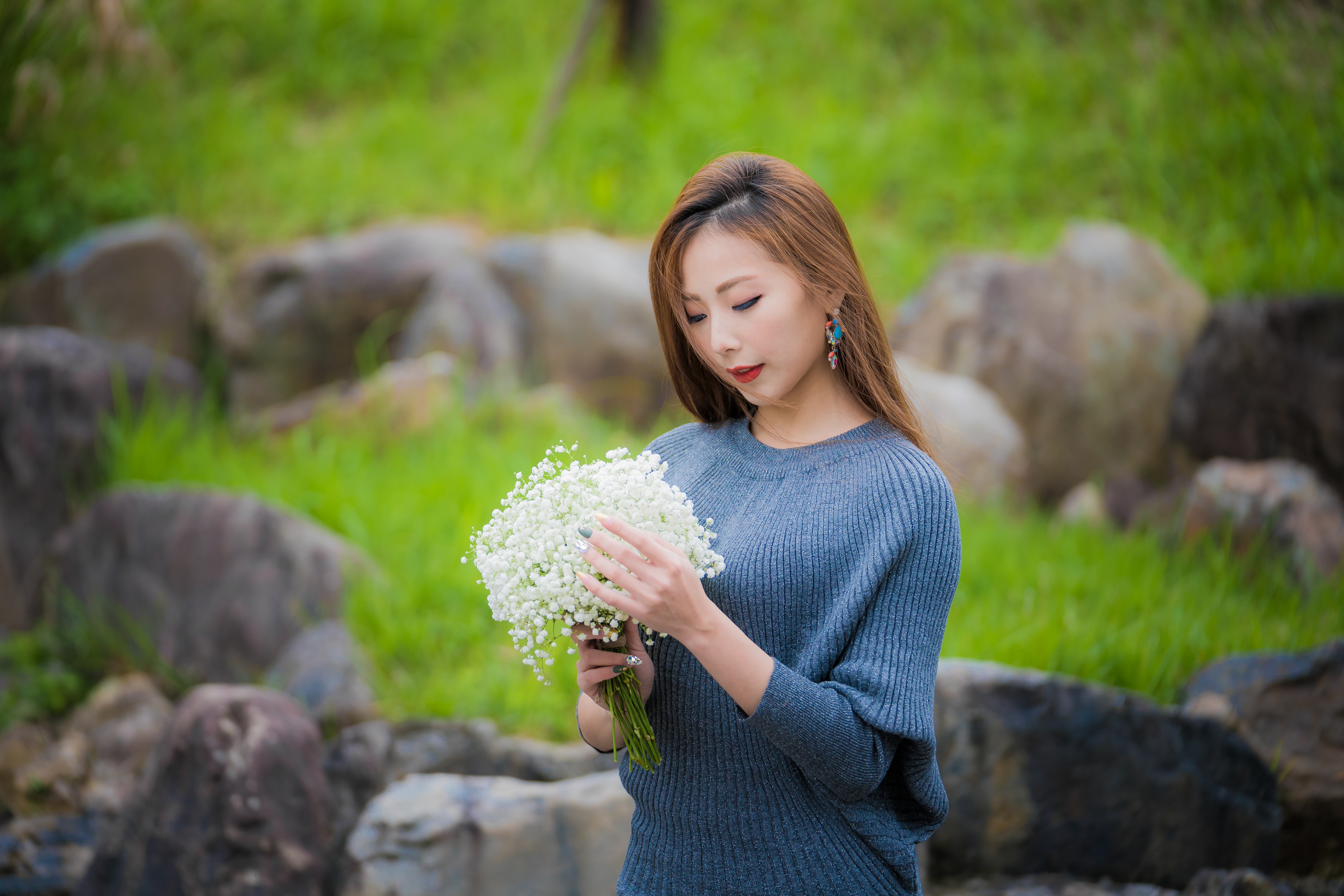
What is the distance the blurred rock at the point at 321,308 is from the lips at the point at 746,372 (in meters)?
5.05

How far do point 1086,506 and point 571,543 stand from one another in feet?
15.6

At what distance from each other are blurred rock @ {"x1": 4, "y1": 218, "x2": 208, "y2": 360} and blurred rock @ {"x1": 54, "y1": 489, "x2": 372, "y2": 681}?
7.79ft

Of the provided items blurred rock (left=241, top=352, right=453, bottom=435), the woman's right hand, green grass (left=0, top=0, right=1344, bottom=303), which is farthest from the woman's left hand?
green grass (left=0, top=0, right=1344, bottom=303)

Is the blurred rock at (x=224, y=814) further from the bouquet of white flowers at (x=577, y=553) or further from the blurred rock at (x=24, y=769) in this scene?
the bouquet of white flowers at (x=577, y=553)

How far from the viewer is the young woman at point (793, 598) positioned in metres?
1.54

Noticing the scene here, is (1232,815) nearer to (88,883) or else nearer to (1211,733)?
(1211,733)

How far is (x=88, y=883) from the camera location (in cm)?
309

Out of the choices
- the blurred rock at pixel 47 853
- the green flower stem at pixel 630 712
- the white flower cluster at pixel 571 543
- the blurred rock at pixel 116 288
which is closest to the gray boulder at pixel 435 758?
the blurred rock at pixel 47 853

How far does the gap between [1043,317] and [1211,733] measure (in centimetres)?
351

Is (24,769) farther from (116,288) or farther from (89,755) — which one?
(116,288)

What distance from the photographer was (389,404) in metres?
5.40

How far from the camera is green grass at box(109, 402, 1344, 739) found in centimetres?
362

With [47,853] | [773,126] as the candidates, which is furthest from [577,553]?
[773,126]

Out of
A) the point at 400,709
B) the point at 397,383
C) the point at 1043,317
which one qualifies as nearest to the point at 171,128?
the point at 397,383
